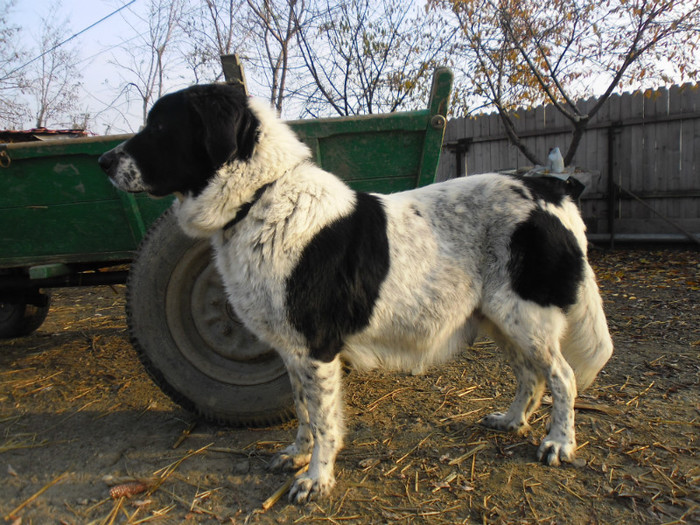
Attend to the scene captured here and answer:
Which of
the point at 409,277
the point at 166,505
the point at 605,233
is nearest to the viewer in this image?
the point at 166,505

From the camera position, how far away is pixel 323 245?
2336 millimetres

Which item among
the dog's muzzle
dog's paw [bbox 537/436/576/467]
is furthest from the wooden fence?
the dog's muzzle

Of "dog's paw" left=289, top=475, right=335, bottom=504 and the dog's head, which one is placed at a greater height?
the dog's head

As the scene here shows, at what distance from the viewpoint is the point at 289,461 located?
2.54 metres

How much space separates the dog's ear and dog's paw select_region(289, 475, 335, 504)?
158cm

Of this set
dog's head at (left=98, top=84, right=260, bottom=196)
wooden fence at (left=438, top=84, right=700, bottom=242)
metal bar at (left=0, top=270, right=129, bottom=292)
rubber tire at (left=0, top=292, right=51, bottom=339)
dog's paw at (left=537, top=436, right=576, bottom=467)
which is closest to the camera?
dog's head at (left=98, top=84, right=260, bottom=196)

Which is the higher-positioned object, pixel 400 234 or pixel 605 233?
pixel 400 234

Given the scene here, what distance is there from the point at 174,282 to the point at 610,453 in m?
2.66

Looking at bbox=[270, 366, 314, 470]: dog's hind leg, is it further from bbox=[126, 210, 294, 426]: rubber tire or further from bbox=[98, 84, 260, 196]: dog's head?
bbox=[98, 84, 260, 196]: dog's head

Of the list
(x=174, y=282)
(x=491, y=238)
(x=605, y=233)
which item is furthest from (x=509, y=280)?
(x=605, y=233)

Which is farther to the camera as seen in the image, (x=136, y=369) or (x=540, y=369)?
(x=136, y=369)

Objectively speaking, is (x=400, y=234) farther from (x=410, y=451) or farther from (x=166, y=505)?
(x=166, y=505)

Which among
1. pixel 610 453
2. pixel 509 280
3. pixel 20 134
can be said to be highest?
pixel 20 134

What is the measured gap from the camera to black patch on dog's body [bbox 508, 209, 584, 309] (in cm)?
251
